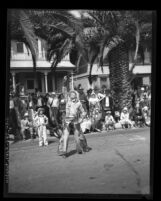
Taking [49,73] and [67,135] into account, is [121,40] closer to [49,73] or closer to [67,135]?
[49,73]

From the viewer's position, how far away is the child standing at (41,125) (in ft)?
17.3

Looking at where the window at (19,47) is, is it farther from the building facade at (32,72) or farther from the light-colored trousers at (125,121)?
the light-colored trousers at (125,121)

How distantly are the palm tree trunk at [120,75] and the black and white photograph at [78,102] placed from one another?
2 cm

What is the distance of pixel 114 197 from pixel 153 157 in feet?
2.86

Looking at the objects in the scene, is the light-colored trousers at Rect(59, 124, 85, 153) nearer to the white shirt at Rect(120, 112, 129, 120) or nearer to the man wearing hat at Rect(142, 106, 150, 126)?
the white shirt at Rect(120, 112, 129, 120)

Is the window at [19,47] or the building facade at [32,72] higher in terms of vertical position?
the window at [19,47]

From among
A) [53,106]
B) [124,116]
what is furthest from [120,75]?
[53,106]

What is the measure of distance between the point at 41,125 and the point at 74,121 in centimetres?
60

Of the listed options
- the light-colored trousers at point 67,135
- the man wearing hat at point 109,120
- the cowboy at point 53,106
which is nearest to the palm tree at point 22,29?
the cowboy at point 53,106

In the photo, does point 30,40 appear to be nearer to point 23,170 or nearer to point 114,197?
point 23,170

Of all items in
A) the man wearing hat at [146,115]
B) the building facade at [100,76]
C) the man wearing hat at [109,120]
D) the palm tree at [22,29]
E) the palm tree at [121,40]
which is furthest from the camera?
the man wearing hat at [109,120]

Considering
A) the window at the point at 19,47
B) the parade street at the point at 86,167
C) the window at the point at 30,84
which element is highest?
the window at the point at 19,47

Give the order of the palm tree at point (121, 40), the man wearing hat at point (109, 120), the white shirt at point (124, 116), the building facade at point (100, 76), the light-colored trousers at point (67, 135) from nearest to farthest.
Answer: the palm tree at point (121, 40) < the building facade at point (100, 76) < the light-colored trousers at point (67, 135) < the white shirt at point (124, 116) < the man wearing hat at point (109, 120)

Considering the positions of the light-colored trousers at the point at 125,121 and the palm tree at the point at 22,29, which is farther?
the light-colored trousers at the point at 125,121
